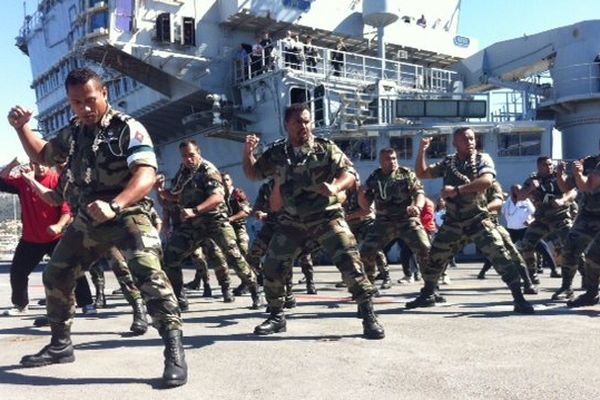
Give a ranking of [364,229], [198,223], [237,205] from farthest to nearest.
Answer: [237,205], [364,229], [198,223]

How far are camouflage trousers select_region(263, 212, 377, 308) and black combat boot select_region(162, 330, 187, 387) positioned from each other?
146 cm

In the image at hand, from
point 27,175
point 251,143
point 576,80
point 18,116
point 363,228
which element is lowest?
point 363,228

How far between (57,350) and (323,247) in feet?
7.22

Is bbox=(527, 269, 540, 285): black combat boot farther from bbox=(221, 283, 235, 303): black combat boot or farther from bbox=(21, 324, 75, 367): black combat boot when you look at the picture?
bbox=(21, 324, 75, 367): black combat boot

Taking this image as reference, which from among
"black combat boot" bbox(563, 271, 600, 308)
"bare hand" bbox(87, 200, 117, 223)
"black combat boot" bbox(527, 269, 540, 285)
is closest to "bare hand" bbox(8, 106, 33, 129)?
"bare hand" bbox(87, 200, 117, 223)

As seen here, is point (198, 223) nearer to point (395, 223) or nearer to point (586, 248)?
point (395, 223)

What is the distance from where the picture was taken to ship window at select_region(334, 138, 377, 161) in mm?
18453

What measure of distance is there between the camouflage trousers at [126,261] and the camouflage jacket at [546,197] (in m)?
6.08

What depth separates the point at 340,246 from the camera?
4938 millimetres

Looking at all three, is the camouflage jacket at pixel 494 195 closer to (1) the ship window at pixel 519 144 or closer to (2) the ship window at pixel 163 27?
(1) the ship window at pixel 519 144

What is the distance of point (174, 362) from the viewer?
362 centimetres

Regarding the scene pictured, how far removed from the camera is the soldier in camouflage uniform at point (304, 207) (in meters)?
4.92

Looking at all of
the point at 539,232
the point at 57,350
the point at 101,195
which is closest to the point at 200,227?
the point at 57,350

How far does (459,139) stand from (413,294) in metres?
2.74
